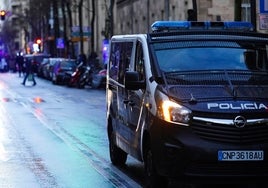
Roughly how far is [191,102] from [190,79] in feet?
2.23

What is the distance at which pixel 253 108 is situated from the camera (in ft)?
25.3

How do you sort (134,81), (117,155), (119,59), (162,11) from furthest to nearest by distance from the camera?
(162,11) < (117,155) < (119,59) < (134,81)

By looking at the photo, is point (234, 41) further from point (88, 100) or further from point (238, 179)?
point (88, 100)

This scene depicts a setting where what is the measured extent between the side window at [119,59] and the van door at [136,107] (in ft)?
1.96

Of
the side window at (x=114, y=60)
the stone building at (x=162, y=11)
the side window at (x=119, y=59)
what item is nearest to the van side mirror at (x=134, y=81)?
the side window at (x=119, y=59)

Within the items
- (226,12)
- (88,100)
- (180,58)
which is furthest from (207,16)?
(180,58)

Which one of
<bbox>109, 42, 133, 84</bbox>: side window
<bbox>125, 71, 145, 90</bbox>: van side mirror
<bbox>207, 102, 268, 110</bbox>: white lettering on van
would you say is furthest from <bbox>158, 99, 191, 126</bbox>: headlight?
<bbox>109, 42, 133, 84</bbox>: side window

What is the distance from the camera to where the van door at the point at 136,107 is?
354 inches

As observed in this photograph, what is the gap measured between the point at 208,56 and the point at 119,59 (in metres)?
2.37

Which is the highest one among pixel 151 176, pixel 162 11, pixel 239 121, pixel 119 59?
pixel 162 11

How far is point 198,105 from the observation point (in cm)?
770

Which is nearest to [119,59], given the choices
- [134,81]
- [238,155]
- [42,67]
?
[134,81]

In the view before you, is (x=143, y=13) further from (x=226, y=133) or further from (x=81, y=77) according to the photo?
(x=226, y=133)

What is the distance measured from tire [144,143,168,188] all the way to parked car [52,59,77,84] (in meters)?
34.4
